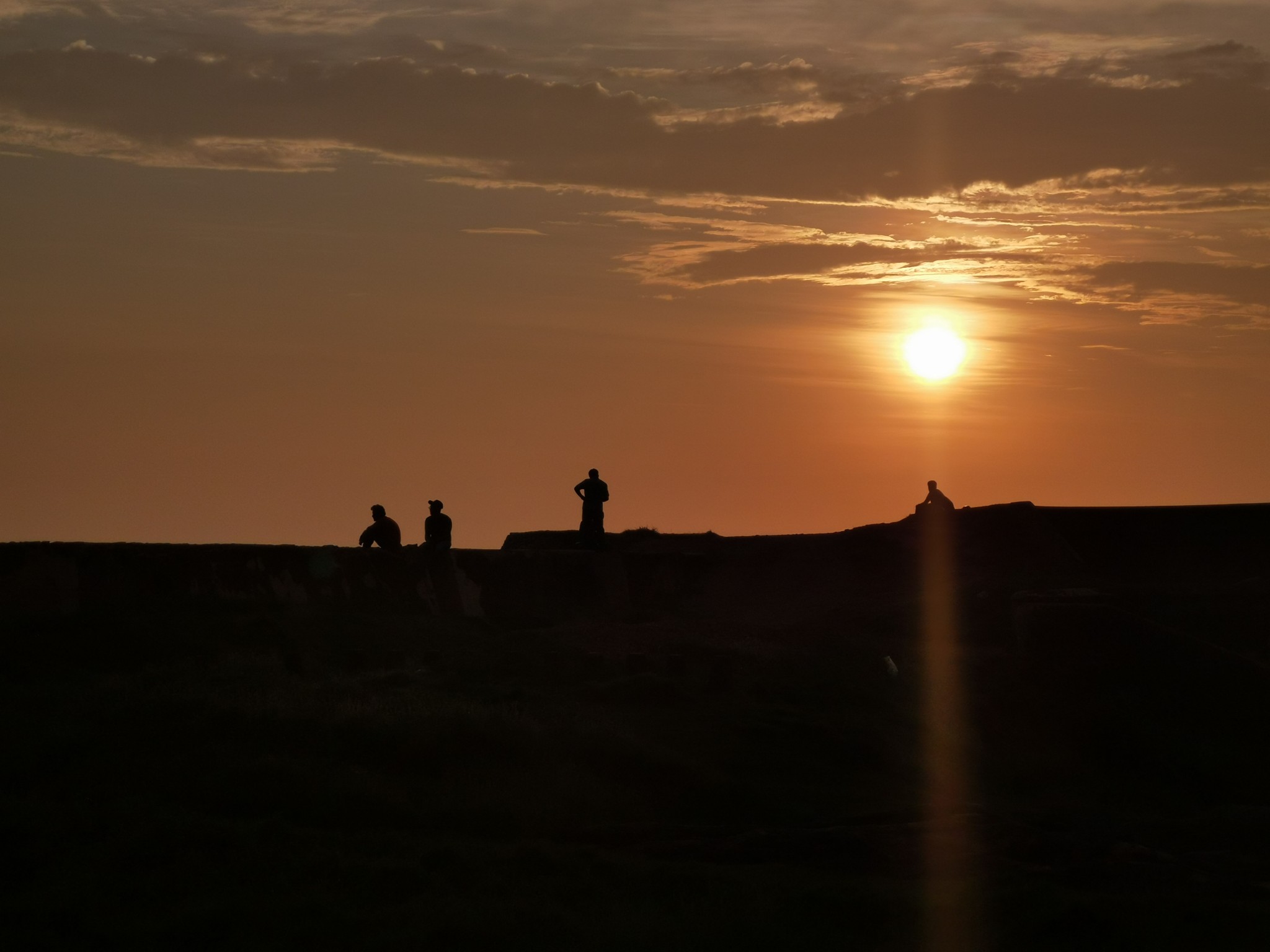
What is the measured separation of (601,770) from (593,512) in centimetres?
1123

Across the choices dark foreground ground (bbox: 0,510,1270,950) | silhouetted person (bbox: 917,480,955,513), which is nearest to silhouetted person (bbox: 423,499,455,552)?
dark foreground ground (bbox: 0,510,1270,950)

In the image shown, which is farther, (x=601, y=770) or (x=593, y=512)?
(x=593, y=512)

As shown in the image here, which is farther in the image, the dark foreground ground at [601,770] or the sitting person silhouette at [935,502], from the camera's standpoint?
the sitting person silhouette at [935,502]

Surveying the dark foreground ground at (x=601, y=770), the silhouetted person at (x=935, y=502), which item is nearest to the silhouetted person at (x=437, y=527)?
the dark foreground ground at (x=601, y=770)

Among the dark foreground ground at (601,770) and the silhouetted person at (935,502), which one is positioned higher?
the silhouetted person at (935,502)

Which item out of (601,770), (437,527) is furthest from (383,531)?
(601,770)

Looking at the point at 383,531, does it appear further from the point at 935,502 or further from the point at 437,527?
the point at 935,502

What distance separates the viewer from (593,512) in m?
23.7

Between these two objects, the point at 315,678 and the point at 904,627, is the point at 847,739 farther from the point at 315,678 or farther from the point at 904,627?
the point at 904,627

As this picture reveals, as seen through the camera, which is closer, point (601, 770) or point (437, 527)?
point (601, 770)

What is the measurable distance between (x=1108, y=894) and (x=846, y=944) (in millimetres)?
1685

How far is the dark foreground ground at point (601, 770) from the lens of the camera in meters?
8.70

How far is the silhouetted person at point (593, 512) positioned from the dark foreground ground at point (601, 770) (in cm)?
Answer: 90

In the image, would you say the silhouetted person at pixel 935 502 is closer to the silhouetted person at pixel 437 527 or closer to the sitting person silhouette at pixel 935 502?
the sitting person silhouette at pixel 935 502
